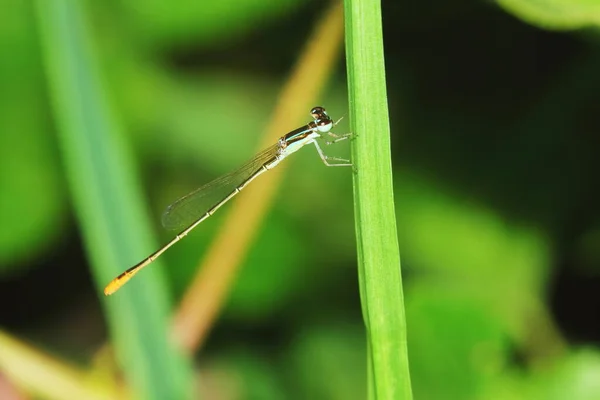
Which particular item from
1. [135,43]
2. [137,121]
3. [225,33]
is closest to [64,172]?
[137,121]

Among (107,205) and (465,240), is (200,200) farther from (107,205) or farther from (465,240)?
(465,240)

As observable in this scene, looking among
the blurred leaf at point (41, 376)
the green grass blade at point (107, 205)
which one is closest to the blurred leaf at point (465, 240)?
the green grass blade at point (107, 205)

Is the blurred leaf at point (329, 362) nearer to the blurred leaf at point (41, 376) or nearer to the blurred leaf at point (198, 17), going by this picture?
the blurred leaf at point (41, 376)

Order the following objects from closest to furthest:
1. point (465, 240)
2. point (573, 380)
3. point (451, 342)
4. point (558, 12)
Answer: point (558, 12) → point (573, 380) → point (451, 342) → point (465, 240)

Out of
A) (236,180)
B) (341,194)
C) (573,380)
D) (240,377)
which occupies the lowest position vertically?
(240,377)

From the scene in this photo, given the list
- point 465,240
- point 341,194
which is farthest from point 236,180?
point 465,240

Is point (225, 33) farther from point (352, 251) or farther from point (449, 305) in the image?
point (449, 305)

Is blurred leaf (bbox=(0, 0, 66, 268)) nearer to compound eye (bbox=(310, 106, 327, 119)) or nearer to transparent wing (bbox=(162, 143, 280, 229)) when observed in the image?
transparent wing (bbox=(162, 143, 280, 229))
